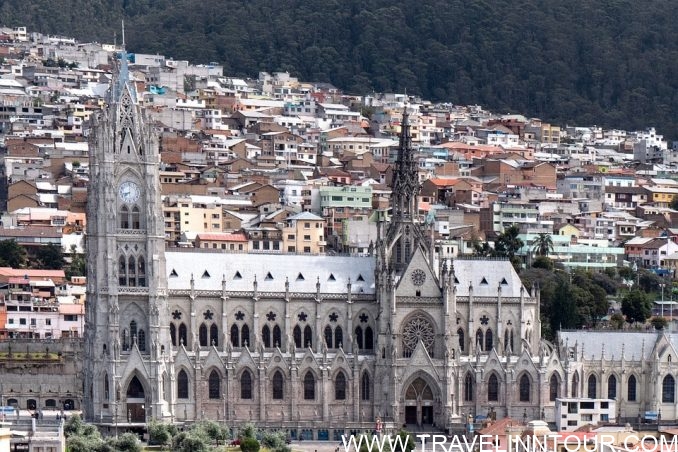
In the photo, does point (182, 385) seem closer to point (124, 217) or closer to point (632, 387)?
point (124, 217)

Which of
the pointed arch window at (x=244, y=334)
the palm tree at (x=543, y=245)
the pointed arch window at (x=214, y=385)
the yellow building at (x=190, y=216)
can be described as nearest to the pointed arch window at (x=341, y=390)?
the pointed arch window at (x=244, y=334)

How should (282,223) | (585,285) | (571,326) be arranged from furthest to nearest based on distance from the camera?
(282,223), (585,285), (571,326)

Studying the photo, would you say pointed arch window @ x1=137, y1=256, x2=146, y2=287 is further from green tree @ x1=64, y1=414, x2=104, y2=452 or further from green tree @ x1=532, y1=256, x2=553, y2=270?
green tree @ x1=532, y1=256, x2=553, y2=270

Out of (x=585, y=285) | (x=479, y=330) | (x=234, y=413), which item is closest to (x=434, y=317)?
(x=479, y=330)

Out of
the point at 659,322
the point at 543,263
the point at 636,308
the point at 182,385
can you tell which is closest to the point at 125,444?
the point at 182,385

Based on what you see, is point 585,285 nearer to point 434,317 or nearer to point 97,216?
point 434,317

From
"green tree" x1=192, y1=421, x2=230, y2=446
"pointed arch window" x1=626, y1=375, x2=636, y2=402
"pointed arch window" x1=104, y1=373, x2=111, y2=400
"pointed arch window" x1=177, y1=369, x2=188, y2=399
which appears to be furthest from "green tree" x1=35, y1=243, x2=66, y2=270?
"pointed arch window" x1=626, y1=375, x2=636, y2=402
